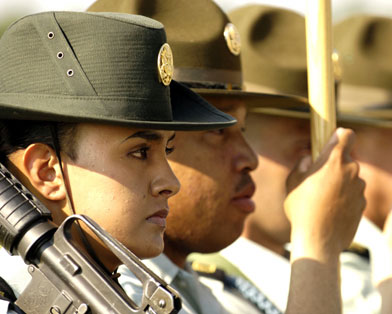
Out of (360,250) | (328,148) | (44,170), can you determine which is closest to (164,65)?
(44,170)

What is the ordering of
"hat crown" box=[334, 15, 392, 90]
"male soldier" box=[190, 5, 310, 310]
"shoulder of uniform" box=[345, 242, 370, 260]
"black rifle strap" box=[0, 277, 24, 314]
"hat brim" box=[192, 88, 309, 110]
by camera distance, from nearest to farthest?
"black rifle strap" box=[0, 277, 24, 314] < "hat brim" box=[192, 88, 309, 110] < "male soldier" box=[190, 5, 310, 310] < "hat crown" box=[334, 15, 392, 90] < "shoulder of uniform" box=[345, 242, 370, 260]

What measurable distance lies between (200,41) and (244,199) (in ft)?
2.35

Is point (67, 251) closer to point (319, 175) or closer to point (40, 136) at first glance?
point (40, 136)

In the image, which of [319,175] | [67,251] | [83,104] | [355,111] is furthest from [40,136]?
[355,111]

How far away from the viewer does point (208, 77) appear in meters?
3.98

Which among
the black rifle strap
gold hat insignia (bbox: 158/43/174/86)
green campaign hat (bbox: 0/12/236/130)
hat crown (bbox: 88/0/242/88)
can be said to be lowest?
the black rifle strap

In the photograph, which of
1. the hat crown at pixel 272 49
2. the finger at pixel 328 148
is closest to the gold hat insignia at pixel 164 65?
the finger at pixel 328 148

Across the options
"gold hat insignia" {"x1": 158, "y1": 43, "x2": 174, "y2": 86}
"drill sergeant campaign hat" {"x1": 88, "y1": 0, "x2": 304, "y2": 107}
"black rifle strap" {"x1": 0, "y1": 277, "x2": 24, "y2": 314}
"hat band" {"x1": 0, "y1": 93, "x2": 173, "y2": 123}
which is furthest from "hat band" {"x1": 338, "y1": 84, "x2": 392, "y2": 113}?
"black rifle strap" {"x1": 0, "y1": 277, "x2": 24, "y2": 314}

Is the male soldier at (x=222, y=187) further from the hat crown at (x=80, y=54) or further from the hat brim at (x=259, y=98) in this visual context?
the hat crown at (x=80, y=54)

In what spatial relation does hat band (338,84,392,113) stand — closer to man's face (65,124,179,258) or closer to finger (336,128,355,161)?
finger (336,128,355,161)

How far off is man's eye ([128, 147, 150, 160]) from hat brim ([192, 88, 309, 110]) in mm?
828

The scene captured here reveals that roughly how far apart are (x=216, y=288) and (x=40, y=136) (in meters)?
1.75

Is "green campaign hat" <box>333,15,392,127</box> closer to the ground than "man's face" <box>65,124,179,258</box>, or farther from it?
farther from it

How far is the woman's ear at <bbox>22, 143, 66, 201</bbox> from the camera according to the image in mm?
3018
